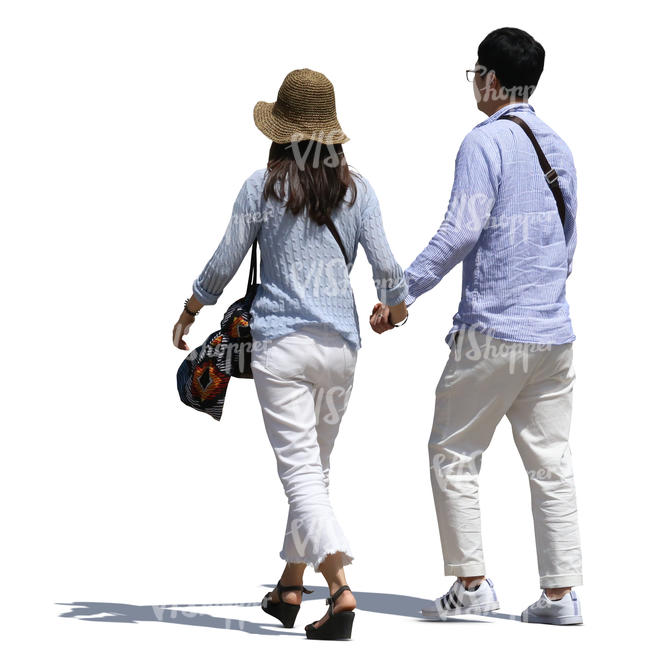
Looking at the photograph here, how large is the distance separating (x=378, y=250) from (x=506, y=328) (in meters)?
0.81

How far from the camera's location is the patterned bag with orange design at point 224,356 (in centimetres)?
796

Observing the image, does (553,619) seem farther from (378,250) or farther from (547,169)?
(547,169)

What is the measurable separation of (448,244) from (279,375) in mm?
1144

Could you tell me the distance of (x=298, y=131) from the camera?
7797 millimetres

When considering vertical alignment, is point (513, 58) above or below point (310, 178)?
above

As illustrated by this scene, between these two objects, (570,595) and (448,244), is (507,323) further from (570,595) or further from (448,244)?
(570,595)

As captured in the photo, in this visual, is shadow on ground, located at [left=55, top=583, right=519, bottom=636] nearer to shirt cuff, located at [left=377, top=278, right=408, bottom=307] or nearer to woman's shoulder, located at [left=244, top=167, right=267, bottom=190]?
shirt cuff, located at [left=377, top=278, right=408, bottom=307]

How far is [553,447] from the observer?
8312 millimetres

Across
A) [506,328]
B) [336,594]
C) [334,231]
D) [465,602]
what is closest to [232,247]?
[334,231]

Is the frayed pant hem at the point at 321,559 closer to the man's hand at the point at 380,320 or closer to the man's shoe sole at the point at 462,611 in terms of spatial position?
the man's shoe sole at the point at 462,611

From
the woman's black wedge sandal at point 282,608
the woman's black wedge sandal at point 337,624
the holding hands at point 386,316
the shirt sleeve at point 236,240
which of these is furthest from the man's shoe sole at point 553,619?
the shirt sleeve at point 236,240

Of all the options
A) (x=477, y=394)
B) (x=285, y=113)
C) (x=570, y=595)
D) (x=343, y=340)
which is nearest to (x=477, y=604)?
(x=570, y=595)

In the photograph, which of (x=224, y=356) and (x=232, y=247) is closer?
(x=232, y=247)

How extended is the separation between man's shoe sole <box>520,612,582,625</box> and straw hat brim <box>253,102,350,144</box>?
2768 mm
